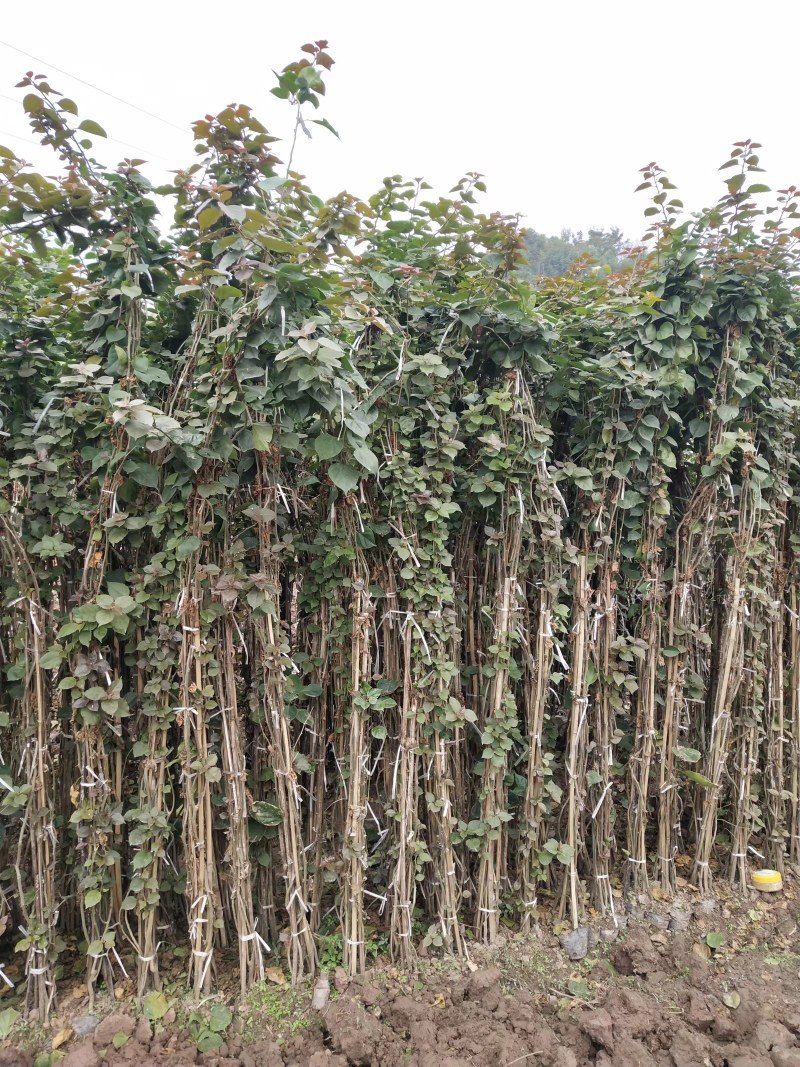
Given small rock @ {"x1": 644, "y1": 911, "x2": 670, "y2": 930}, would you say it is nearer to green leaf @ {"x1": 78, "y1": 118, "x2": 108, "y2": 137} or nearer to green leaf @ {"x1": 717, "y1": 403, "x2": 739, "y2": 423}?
green leaf @ {"x1": 717, "y1": 403, "x2": 739, "y2": 423}

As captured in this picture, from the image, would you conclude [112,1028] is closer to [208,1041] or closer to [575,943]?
Result: [208,1041]

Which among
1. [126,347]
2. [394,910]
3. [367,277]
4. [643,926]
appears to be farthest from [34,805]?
[643,926]

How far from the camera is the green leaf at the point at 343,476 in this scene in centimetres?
175

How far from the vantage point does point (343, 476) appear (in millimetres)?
1774

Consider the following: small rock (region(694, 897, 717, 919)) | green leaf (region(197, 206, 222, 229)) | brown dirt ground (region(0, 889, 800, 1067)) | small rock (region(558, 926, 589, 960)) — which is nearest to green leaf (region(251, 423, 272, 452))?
green leaf (region(197, 206, 222, 229))

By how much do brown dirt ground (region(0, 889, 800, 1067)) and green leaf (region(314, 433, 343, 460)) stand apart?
5.57 feet

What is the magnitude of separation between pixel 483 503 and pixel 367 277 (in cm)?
86

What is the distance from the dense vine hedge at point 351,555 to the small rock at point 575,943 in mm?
140

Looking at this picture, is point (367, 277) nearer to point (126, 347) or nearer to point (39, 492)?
point (126, 347)

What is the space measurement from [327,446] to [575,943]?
80.2 inches

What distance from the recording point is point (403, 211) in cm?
224

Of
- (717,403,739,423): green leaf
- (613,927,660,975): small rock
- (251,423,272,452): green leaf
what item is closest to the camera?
(251,423,272,452): green leaf

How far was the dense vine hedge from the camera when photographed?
6.17 feet

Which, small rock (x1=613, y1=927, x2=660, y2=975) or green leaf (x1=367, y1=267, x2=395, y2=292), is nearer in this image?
green leaf (x1=367, y1=267, x2=395, y2=292)
